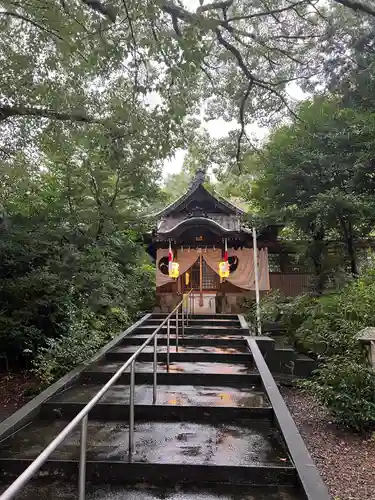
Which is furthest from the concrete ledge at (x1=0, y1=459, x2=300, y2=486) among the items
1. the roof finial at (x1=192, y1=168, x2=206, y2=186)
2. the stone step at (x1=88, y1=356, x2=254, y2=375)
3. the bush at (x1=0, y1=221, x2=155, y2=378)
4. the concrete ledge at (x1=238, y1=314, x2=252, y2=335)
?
the roof finial at (x1=192, y1=168, x2=206, y2=186)

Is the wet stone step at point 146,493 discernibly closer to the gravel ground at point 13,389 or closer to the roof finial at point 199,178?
the gravel ground at point 13,389

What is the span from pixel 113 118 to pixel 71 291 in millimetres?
3601

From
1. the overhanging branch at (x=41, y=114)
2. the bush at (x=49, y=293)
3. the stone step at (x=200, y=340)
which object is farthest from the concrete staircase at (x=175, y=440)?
the overhanging branch at (x=41, y=114)

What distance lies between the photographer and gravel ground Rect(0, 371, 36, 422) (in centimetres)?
602

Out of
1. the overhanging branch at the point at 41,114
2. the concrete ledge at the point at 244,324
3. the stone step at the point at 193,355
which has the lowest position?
the stone step at the point at 193,355

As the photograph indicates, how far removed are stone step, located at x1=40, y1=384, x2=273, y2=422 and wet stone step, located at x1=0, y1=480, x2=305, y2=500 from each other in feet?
4.65

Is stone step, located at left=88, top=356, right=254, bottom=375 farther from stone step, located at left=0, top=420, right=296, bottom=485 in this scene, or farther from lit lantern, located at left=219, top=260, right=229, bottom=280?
lit lantern, located at left=219, top=260, right=229, bottom=280

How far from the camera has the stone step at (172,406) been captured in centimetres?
445

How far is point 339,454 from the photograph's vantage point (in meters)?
4.67

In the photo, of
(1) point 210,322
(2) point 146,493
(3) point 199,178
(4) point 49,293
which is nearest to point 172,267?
(1) point 210,322

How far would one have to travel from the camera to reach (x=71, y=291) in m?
7.27

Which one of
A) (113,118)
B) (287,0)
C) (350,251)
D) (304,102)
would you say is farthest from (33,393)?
(304,102)

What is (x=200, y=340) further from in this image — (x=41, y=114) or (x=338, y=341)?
(x=41, y=114)

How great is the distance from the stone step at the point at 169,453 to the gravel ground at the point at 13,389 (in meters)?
2.08
